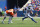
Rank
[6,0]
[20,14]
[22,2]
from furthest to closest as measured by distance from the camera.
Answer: [22,2]
[6,0]
[20,14]

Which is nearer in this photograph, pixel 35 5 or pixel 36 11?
pixel 36 11

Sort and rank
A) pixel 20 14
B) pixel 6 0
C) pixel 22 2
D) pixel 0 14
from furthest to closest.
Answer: pixel 22 2, pixel 6 0, pixel 0 14, pixel 20 14

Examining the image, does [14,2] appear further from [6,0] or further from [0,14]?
[0,14]

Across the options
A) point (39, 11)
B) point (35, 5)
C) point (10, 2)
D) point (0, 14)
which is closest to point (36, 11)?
point (39, 11)

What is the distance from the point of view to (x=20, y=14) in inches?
867

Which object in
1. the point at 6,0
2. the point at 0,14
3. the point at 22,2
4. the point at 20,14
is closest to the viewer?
the point at 20,14

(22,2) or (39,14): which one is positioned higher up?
(22,2)

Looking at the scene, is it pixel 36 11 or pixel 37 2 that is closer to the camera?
pixel 36 11

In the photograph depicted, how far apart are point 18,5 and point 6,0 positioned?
2563mm

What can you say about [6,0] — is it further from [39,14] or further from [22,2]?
[39,14]

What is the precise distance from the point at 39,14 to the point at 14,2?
911cm

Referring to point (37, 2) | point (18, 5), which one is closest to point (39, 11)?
point (37, 2)

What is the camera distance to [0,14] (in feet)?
78.9

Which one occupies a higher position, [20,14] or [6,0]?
[6,0]
